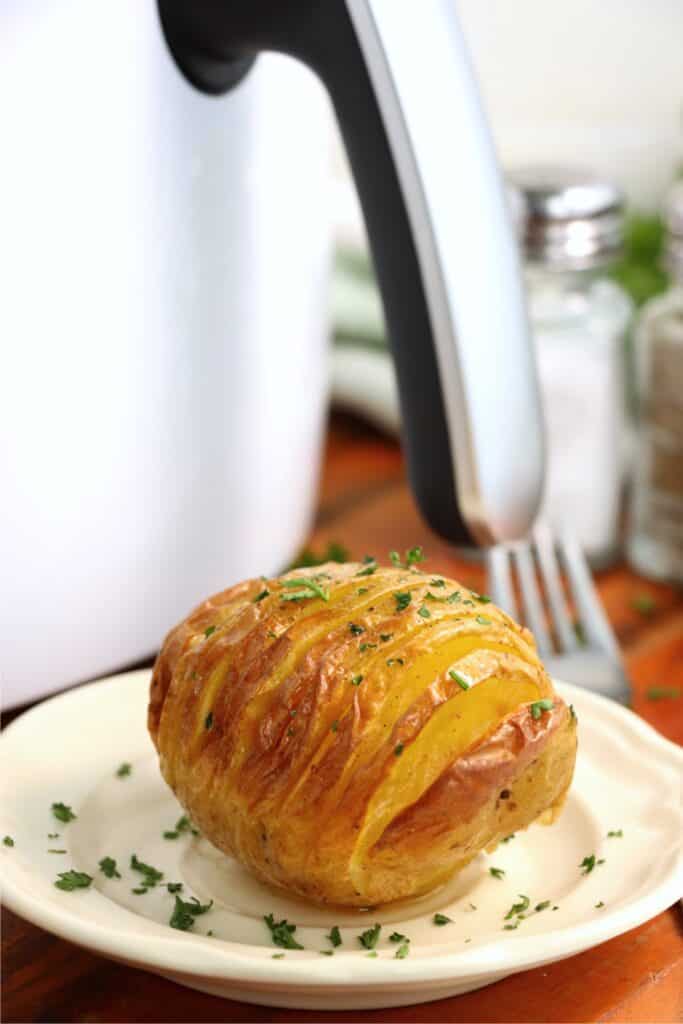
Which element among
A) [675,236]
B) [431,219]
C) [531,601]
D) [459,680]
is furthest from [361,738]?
[675,236]

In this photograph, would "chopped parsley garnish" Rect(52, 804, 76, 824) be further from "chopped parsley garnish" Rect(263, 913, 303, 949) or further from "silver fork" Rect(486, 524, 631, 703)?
"silver fork" Rect(486, 524, 631, 703)

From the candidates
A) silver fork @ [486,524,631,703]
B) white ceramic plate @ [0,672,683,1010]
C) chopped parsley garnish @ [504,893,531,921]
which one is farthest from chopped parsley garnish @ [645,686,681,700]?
chopped parsley garnish @ [504,893,531,921]

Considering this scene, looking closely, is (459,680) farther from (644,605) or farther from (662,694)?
(644,605)

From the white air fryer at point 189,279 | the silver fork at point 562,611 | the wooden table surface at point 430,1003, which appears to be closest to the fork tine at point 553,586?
the silver fork at point 562,611

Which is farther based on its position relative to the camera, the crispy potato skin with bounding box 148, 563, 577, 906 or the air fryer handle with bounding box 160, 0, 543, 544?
the air fryer handle with bounding box 160, 0, 543, 544

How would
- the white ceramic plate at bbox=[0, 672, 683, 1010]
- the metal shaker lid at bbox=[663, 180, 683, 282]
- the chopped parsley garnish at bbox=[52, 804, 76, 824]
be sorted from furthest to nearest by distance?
the metal shaker lid at bbox=[663, 180, 683, 282] < the chopped parsley garnish at bbox=[52, 804, 76, 824] < the white ceramic plate at bbox=[0, 672, 683, 1010]
